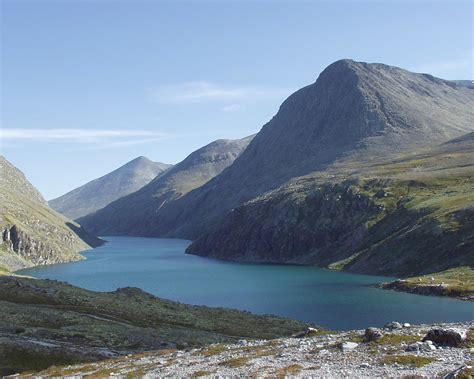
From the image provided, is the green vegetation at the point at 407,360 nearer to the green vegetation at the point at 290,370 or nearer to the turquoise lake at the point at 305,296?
the green vegetation at the point at 290,370

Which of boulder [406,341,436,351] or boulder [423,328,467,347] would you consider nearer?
boulder [406,341,436,351]

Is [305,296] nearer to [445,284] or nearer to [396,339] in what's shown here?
[445,284]

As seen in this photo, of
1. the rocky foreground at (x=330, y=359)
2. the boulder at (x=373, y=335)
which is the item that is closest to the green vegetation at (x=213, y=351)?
the rocky foreground at (x=330, y=359)

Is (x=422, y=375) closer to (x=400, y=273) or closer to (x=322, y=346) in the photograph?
(x=322, y=346)

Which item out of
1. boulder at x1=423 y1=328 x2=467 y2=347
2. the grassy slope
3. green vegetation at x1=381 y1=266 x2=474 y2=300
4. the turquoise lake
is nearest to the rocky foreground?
boulder at x1=423 y1=328 x2=467 y2=347

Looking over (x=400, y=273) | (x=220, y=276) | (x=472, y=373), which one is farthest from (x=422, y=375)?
(x=220, y=276)

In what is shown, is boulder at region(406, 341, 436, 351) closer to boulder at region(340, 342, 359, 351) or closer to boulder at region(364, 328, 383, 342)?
boulder at region(340, 342, 359, 351)
